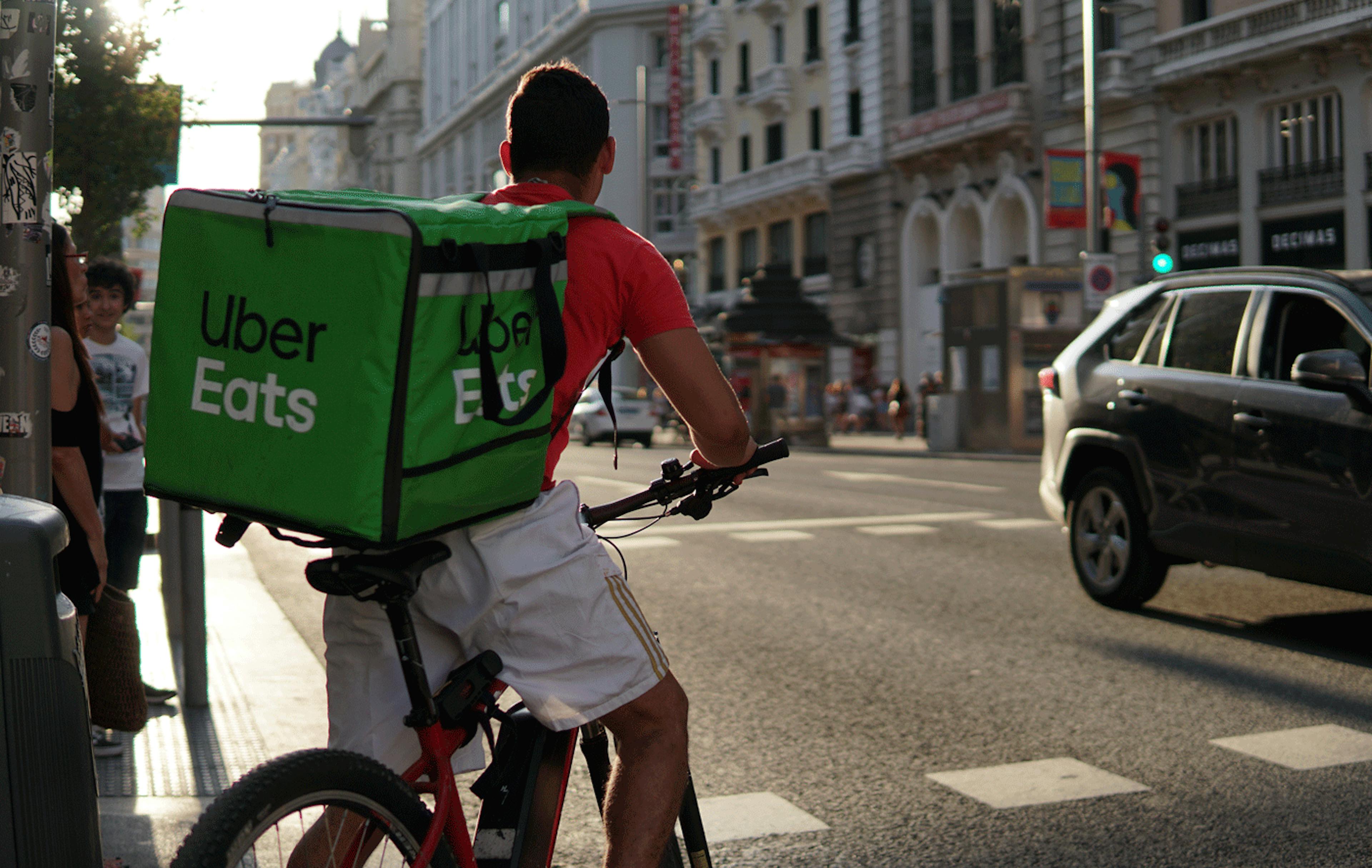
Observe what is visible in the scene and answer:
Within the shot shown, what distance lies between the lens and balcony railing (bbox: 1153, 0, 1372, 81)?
83.7 feet

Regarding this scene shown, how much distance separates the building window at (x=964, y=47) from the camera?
119 ft

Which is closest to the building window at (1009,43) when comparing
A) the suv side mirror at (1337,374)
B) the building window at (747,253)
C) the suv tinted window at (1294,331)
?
the building window at (747,253)

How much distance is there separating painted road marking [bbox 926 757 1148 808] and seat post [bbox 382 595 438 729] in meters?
2.57

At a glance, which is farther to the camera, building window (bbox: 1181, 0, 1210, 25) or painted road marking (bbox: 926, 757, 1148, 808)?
building window (bbox: 1181, 0, 1210, 25)

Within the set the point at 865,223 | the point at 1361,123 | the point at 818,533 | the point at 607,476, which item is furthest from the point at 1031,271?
the point at 865,223

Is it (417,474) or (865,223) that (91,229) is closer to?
(417,474)

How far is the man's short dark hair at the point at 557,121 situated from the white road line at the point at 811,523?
32.4 ft

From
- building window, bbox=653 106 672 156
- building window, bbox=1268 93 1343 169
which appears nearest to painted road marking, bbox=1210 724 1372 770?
building window, bbox=1268 93 1343 169

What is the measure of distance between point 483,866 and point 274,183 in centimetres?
18552

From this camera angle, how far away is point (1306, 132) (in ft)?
88.8

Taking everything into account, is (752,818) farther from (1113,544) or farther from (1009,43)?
(1009,43)

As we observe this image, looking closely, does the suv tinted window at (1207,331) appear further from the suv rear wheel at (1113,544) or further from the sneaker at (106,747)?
the sneaker at (106,747)

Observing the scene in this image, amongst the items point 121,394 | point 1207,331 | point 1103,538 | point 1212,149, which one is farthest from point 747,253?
point 121,394

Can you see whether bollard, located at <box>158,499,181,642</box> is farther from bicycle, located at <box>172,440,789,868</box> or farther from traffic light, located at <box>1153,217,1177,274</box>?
traffic light, located at <box>1153,217,1177,274</box>
